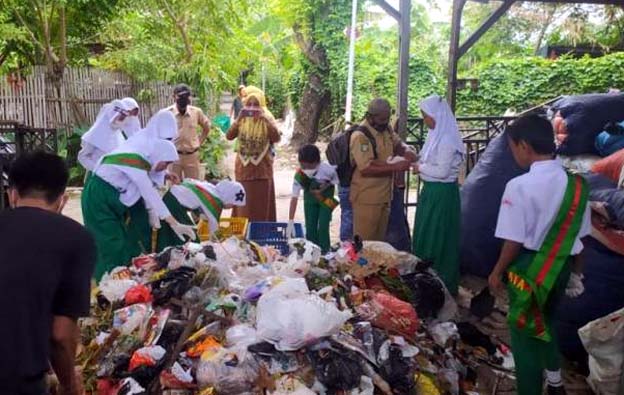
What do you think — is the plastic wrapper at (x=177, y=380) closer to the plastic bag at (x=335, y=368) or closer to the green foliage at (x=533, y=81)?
the plastic bag at (x=335, y=368)

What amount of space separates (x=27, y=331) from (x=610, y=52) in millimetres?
17595

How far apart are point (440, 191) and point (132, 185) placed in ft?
7.31

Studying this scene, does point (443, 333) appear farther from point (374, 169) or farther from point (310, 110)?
point (310, 110)

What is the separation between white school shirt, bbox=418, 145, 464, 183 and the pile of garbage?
0.93 m

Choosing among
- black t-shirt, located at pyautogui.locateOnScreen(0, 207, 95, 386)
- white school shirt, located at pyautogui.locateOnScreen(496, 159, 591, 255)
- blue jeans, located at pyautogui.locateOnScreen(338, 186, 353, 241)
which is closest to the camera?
black t-shirt, located at pyautogui.locateOnScreen(0, 207, 95, 386)

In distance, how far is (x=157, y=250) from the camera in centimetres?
446

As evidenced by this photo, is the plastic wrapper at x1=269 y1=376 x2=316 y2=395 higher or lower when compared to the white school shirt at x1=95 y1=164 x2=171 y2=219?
lower

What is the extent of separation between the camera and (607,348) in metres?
3.40

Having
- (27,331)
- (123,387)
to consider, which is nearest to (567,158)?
(123,387)

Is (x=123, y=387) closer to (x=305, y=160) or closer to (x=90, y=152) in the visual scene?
(x=90, y=152)

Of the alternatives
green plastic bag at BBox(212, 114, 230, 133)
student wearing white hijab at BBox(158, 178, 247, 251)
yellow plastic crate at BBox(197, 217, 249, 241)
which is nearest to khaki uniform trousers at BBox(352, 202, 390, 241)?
yellow plastic crate at BBox(197, 217, 249, 241)

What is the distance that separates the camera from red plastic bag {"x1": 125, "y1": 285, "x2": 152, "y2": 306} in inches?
130

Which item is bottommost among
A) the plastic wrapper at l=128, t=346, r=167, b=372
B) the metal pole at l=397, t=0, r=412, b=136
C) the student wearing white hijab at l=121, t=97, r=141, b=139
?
the plastic wrapper at l=128, t=346, r=167, b=372

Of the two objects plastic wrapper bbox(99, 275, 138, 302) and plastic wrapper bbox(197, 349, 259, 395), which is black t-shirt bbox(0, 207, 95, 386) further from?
plastic wrapper bbox(99, 275, 138, 302)
